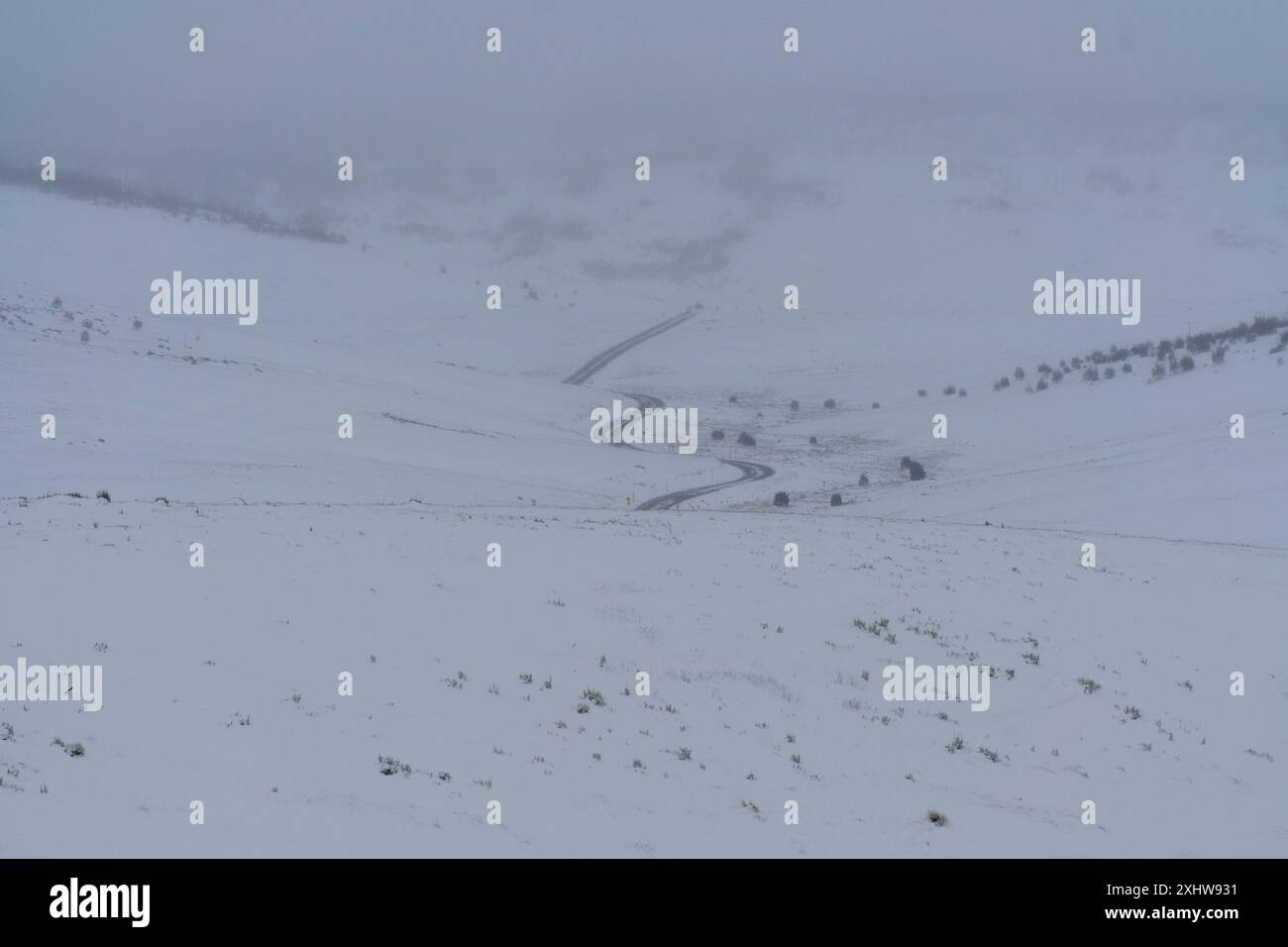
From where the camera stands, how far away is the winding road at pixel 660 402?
4728 centimetres

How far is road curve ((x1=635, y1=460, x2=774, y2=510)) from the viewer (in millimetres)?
45531

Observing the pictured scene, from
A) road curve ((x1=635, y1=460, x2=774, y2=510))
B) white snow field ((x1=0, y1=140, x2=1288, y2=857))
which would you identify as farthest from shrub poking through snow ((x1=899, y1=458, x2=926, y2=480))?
road curve ((x1=635, y1=460, x2=774, y2=510))

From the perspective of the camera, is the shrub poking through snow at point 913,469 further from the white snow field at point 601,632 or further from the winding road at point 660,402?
the winding road at point 660,402

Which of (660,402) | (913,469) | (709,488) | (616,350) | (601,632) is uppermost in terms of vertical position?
(616,350)

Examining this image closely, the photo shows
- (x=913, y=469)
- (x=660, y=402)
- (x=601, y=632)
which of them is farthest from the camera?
(x=660, y=402)

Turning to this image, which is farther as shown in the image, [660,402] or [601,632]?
[660,402]

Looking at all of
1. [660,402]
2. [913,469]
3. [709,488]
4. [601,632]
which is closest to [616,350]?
[660,402]

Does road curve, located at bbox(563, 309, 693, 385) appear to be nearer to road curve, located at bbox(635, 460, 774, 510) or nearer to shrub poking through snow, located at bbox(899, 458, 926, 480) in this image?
road curve, located at bbox(635, 460, 774, 510)

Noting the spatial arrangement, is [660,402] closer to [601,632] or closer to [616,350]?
[616,350]

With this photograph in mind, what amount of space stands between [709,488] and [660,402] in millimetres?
34635

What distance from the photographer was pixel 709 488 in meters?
52.0

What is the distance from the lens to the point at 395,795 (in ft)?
31.2
